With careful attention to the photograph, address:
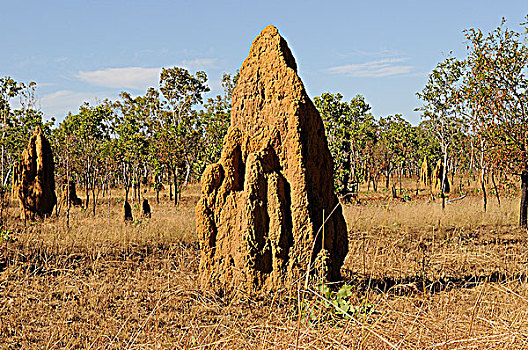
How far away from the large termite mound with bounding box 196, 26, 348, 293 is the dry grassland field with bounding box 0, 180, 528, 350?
14.4 inches

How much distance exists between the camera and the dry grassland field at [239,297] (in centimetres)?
319

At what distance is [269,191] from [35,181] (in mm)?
10991

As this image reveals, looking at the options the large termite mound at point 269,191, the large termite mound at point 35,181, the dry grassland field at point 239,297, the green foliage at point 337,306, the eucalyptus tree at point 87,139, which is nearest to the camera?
the dry grassland field at point 239,297

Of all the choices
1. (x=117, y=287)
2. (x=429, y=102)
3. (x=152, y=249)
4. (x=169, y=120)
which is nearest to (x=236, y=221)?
(x=117, y=287)

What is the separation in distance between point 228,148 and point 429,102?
26.1m

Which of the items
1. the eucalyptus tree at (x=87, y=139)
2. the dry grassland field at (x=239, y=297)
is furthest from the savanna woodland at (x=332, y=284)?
the eucalyptus tree at (x=87, y=139)

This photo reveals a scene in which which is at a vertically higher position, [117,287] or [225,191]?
A: [225,191]

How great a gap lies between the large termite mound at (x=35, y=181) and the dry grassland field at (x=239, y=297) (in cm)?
246

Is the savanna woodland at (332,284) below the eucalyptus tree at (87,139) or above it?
below

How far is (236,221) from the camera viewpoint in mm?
6207

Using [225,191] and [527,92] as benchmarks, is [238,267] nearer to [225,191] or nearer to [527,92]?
[225,191]

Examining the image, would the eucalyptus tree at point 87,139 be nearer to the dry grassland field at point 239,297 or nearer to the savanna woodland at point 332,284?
the savanna woodland at point 332,284

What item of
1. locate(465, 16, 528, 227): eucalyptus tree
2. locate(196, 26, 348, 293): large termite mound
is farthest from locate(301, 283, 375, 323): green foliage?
locate(465, 16, 528, 227): eucalyptus tree

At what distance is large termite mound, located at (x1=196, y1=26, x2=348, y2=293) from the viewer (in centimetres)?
593
